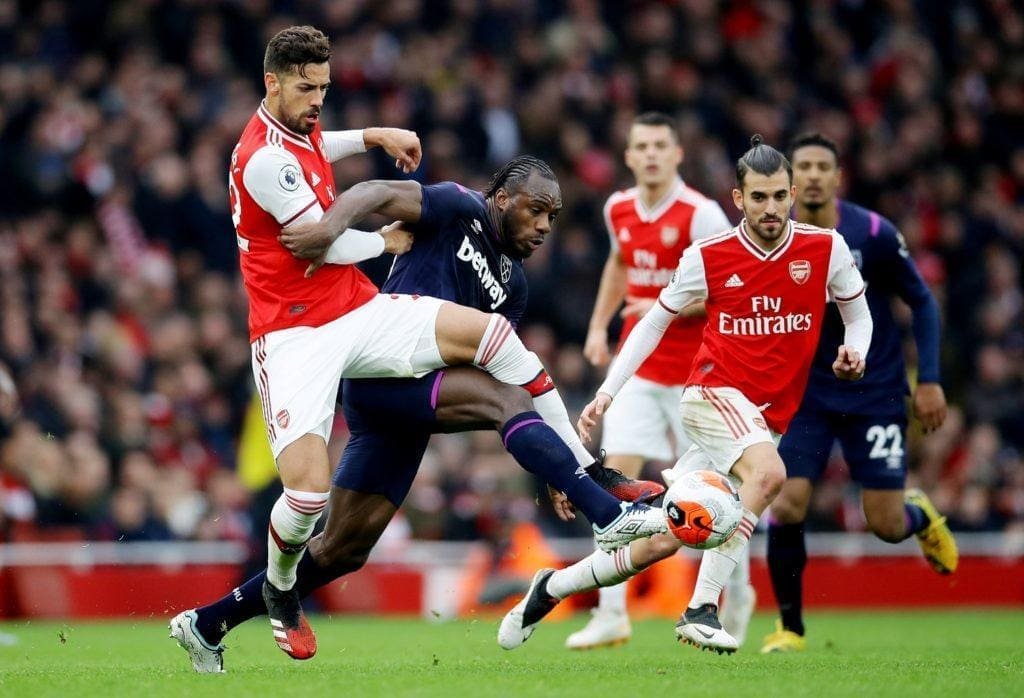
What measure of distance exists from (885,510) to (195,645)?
4.16m

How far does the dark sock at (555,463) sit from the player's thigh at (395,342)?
0.48m

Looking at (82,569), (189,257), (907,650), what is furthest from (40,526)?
(907,650)

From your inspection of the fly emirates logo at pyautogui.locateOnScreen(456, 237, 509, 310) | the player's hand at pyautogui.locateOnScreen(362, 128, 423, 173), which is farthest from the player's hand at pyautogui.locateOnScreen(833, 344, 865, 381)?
the player's hand at pyautogui.locateOnScreen(362, 128, 423, 173)

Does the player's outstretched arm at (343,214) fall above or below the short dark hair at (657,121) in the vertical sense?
below

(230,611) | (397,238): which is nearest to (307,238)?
(397,238)

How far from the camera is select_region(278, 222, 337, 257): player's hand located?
6789 millimetres

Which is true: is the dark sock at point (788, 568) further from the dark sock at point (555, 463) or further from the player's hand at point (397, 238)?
the player's hand at point (397, 238)

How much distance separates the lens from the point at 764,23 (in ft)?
65.9

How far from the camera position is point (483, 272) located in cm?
748

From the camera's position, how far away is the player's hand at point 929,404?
29.6ft

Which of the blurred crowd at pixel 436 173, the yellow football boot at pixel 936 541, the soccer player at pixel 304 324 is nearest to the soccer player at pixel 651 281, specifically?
the yellow football boot at pixel 936 541

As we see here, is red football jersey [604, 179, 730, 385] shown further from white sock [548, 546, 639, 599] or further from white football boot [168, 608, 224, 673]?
white football boot [168, 608, 224, 673]

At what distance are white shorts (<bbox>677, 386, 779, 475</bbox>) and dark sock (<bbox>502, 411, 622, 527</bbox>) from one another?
3.83 ft

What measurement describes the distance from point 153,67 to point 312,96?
10.1 meters
